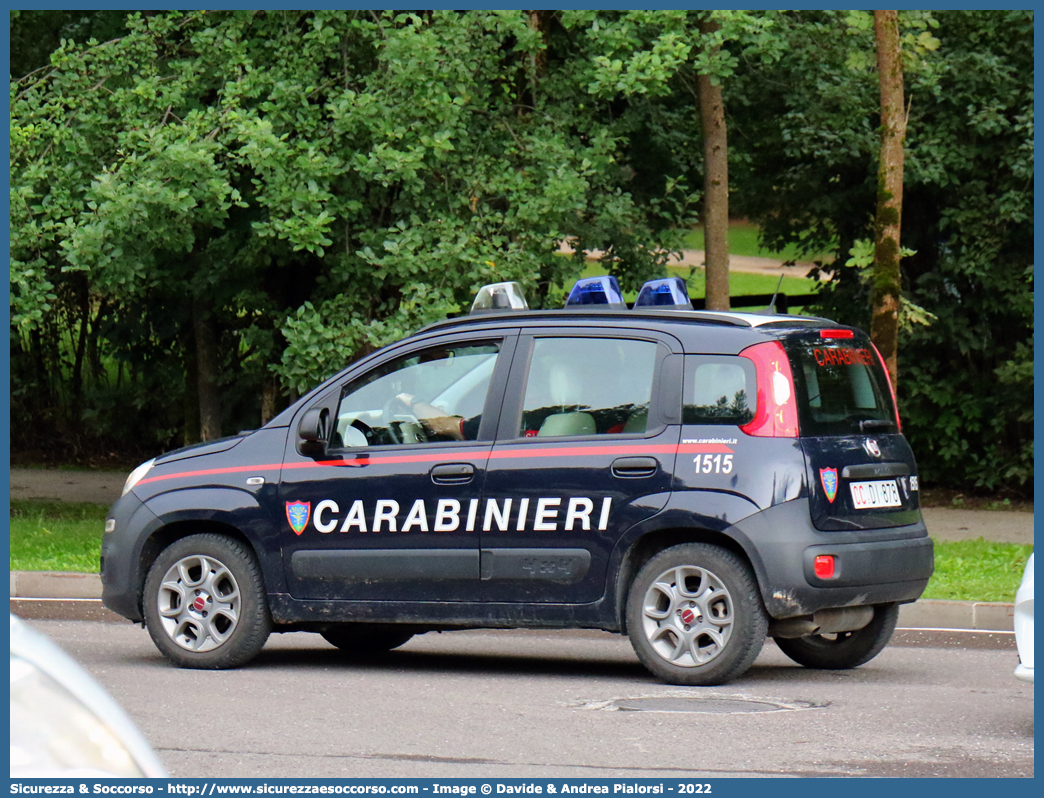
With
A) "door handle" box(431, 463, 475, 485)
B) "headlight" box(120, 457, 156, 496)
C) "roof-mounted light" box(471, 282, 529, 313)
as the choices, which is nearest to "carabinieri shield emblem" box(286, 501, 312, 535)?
"door handle" box(431, 463, 475, 485)

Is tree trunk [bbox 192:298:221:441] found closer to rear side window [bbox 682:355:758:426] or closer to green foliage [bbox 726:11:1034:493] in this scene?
green foliage [bbox 726:11:1034:493]

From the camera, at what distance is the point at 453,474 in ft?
25.8

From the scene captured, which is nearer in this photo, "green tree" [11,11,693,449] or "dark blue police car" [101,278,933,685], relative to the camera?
"dark blue police car" [101,278,933,685]

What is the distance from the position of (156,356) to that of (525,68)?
888 centimetres

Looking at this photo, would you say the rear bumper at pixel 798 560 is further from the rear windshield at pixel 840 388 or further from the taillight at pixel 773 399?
the rear windshield at pixel 840 388

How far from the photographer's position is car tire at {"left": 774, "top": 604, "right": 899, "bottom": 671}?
8.22 meters

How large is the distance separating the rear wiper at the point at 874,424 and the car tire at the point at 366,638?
116 inches

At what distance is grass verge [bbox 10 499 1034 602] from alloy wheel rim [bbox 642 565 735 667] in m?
3.56

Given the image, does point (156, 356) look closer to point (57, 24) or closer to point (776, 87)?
Answer: point (57, 24)

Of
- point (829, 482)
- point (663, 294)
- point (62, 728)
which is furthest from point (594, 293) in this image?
point (62, 728)

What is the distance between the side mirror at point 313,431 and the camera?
26.2ft

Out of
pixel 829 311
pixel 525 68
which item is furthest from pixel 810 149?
pixel 525 68

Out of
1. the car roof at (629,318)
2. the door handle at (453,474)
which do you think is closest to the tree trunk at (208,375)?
the car roof at (629,318)

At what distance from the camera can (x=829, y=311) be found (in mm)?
19875
